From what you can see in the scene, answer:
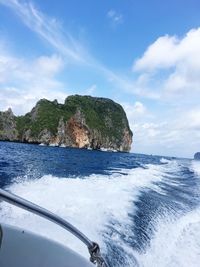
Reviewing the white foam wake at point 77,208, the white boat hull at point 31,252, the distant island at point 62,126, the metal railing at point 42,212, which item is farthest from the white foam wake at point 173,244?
the distant island at point 62,126

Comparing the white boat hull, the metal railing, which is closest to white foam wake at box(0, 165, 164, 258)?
the metal railing

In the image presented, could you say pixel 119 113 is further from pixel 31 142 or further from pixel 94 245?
pixel 94 245

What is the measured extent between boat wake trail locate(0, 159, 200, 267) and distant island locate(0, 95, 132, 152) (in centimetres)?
9932

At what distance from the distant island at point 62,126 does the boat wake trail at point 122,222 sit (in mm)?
99318

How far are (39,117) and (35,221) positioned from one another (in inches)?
4402

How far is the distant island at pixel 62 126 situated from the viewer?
110125 millimetres

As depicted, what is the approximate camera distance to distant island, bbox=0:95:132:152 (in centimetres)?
11012

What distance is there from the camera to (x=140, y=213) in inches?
332

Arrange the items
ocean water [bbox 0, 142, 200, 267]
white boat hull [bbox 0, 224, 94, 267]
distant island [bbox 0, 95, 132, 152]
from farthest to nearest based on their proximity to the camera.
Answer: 1. distant island [bbox 0, 95, 132, 152]
2. ocean water [bbox 0, 142, 200, 267]
3. white boat hull [bbox 0, 224, 94, 267]

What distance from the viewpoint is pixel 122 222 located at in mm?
7223

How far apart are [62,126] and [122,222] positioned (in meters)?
103

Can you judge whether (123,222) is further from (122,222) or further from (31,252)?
(31,252)

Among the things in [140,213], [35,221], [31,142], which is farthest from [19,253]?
[31,142]

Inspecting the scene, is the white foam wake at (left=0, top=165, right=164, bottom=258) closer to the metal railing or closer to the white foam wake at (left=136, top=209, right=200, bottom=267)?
the white foam wake at (left=136, top=209, right=200, bottom=267)
